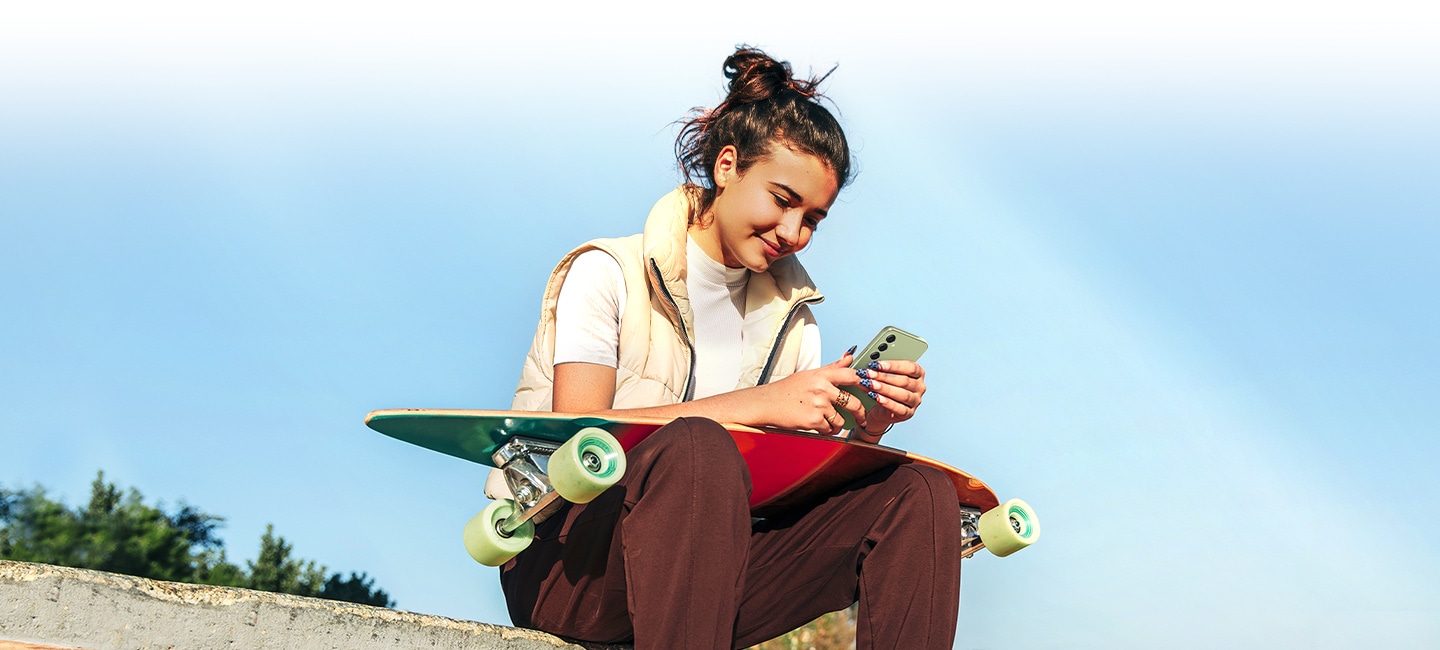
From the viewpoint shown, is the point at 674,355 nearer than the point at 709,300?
Yes

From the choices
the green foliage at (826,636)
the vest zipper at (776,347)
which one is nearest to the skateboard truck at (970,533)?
the vest zipper at (776,347)

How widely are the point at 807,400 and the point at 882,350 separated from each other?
26cm

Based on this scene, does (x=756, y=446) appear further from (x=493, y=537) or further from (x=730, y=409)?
(x=493, y=537)

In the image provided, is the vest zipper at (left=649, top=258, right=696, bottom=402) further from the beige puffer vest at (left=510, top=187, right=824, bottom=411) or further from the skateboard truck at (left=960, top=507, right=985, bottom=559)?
the skateboard truck at (left=960, top=507, right=985, bottom=559)

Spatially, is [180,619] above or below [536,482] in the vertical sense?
below

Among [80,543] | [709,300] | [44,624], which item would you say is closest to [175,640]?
[44,624]

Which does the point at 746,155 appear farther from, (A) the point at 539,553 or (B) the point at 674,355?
(A) the point at 539,553

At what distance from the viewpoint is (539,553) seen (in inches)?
90.4

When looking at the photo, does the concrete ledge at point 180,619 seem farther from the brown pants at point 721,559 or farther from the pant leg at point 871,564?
the pant leg at point 871,564

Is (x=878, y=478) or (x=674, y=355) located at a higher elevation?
(x=674, y=355)

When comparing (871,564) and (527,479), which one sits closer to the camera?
(527,479)

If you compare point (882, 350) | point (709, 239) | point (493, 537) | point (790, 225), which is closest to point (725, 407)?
point (882, 350)

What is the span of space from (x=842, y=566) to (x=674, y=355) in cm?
70

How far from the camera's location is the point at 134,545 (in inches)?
710
